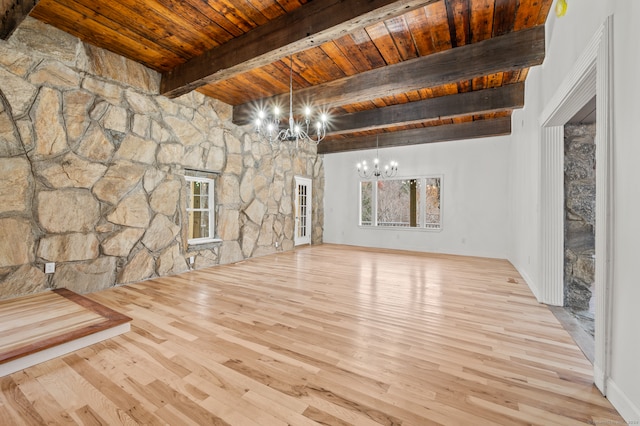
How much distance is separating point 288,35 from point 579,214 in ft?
11.1

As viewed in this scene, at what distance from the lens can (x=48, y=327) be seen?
2141 millimetres

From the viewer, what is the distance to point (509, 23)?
282 centimetres

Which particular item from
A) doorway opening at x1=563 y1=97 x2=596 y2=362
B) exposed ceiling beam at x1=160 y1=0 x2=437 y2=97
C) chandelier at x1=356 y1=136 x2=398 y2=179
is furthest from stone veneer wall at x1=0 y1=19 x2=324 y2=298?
doorway opening at x1=563 y1=97 x2=596 y2=362

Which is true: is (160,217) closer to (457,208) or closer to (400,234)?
(400,234)

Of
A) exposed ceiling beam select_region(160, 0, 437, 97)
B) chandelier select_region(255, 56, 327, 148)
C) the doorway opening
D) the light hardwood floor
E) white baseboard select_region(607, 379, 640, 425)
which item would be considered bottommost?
the light hardwood floor

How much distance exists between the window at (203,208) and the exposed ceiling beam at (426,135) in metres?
3.65

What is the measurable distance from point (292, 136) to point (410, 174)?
186 inches

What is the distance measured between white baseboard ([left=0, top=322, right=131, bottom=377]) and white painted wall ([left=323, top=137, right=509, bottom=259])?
6.12 m

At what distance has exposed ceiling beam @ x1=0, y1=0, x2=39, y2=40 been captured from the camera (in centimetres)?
236

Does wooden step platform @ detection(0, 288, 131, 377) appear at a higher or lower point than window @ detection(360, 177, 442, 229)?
lower

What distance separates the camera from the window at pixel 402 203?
271 inches

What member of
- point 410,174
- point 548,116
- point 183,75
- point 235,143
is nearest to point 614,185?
point 548,116

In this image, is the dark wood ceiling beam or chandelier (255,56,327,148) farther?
the dark wood ceiling beam

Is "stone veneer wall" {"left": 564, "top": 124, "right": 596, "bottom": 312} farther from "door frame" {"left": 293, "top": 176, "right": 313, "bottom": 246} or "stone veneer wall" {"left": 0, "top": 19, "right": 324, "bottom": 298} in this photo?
"door frame" {"left": 293, "top": 176, "right": 313, "bottom": 246}
